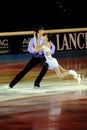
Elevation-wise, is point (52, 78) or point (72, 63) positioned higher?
point (52, 78)

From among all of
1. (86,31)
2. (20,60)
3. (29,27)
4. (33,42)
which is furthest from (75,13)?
(33,42)

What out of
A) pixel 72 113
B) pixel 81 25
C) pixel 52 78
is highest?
pixel 72 113

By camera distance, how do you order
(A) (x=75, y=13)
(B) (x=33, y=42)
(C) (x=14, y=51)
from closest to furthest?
(B) (x=33, y=42), (C) (x=14, y=51), (A) (x=75, y=13)

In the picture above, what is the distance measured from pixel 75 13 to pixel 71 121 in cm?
2045

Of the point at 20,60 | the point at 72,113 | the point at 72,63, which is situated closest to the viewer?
the point at 72,113

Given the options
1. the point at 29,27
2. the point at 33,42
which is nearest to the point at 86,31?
the point at 29,27

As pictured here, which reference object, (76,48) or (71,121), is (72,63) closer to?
(76,48)

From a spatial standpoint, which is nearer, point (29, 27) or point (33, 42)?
point (33, 42)

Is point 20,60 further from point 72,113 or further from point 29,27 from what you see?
point 72,113

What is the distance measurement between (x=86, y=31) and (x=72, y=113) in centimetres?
1468

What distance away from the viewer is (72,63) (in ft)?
58.6

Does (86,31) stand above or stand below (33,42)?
below

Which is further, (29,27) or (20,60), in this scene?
(29,27)

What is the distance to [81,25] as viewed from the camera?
1074 inches
